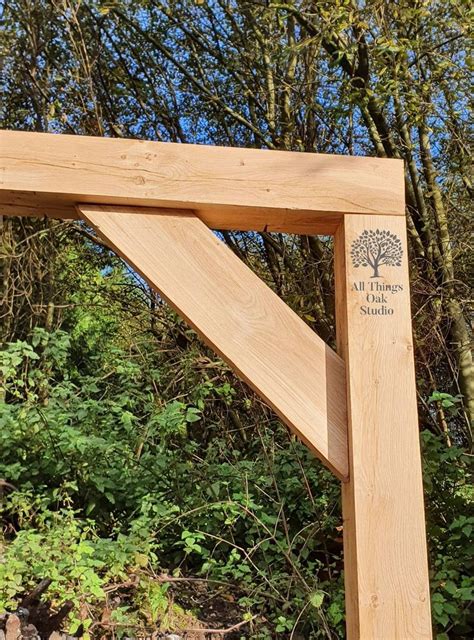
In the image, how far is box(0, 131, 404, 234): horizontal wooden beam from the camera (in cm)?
179

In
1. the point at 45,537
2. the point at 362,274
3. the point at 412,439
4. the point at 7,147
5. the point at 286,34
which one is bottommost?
the point at 45,537

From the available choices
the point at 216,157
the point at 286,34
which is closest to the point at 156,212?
the point at 216,157

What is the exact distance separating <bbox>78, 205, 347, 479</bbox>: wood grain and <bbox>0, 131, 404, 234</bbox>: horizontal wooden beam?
7 cm

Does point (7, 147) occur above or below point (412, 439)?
above

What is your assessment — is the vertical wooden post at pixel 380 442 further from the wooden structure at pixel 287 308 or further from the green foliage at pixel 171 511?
the green foliage at pixel 171 511

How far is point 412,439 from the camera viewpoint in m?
1.84

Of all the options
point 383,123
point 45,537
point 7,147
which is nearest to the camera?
point 7,147

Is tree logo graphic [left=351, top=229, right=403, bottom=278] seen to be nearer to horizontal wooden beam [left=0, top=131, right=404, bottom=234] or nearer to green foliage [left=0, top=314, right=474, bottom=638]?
horizontal wooden beam [left=0, top=131, right=404, bottom=234]

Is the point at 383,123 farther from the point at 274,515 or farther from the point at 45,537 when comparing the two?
the point at 45,537

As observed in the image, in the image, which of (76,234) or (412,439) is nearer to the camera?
(412,439)

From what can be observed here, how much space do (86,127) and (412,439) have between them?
4.16 m

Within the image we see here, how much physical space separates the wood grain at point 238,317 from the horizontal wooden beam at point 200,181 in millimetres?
72

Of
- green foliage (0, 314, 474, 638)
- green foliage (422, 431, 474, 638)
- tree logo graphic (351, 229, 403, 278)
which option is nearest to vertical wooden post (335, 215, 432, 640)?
tree logo graphic (351, 229, 403, 278)

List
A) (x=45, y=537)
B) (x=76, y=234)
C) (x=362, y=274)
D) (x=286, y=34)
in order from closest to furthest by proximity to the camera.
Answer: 1. (x=362, y=274)
2. (x=45, y=537)
3. (x=286, y=34)
4. (x=76, y=234)
